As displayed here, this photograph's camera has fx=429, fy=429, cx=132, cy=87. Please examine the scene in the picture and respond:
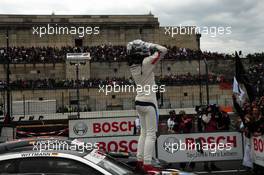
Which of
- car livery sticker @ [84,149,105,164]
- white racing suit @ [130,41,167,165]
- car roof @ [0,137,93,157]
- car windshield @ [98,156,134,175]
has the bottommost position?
car windshield @ [98,156,134,175]

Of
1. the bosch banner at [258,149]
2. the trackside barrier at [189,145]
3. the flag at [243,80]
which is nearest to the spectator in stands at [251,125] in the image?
the bosch banner at [258,149]

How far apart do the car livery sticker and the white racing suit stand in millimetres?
1541


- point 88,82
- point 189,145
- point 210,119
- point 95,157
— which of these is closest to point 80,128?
point 210,119

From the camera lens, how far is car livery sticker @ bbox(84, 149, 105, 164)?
4.72 m

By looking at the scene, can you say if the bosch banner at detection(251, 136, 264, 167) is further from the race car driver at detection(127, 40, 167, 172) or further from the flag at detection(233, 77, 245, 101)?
the race car driver at detection(127, 40, 167, 172)

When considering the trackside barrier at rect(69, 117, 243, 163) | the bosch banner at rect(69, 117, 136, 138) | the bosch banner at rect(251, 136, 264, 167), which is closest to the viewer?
the bosch banner at rect(251, 136, 264, 167)

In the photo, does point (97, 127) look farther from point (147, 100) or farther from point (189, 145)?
point (147, 100)

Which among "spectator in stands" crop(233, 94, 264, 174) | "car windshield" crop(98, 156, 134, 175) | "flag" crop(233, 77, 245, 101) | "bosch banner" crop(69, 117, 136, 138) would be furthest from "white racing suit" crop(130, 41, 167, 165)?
"bosch banner" crop(69, 117, 136, 138)

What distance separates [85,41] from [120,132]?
130ft

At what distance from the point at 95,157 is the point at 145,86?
2165mm

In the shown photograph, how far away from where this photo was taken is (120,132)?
14.1 meters

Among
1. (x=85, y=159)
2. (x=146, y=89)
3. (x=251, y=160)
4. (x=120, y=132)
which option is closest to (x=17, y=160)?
(x=85, y=159)

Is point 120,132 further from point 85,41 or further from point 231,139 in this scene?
point 85,41

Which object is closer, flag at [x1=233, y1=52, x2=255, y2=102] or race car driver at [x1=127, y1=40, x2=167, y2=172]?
race car driver at [x1=127, y1=40, x2=167, y2=172]
